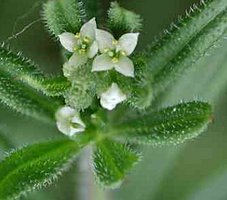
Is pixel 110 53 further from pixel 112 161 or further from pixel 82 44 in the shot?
pixel 112 161

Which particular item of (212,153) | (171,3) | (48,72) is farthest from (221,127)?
(48,72)


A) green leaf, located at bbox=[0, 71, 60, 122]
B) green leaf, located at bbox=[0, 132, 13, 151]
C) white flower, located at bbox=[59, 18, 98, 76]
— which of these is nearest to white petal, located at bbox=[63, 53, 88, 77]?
white flower, located at bbox=[59, 18, 98, 76]

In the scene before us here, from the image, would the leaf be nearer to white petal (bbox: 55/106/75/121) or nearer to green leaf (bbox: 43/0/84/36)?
white petal (bbox: 55/106/75/121)

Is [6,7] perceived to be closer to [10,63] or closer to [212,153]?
[10,63]

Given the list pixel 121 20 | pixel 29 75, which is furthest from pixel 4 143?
pixel 121 20

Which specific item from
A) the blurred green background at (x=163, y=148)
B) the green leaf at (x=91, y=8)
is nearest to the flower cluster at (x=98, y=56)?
the green leaf at (x=91, y=8)
